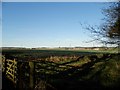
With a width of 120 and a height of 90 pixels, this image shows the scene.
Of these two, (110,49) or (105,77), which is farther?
(110,49)

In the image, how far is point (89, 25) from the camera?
24875 mm

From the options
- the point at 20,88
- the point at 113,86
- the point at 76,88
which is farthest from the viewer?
the point at 113,86

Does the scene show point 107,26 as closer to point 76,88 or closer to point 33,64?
point 76,88

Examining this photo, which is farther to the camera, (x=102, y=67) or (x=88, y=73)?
(x=102, y=67)

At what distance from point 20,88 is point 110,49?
14.9 metres

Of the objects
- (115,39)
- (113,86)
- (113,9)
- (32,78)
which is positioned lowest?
(113,86)

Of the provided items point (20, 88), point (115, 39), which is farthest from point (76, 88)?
point (115, 39)

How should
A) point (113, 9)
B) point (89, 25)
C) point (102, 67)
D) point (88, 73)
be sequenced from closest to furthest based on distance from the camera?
point (88, 73), point (102, 67), point (113, 9), point (89, 25)

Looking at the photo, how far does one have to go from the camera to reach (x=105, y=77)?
16766 millimetres

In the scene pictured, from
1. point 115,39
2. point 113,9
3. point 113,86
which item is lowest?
point 113,86

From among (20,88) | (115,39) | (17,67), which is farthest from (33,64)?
(115,39)

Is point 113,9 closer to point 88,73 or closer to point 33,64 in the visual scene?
point 88,73

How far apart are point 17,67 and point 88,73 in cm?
815

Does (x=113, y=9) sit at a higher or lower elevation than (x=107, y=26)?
higher
